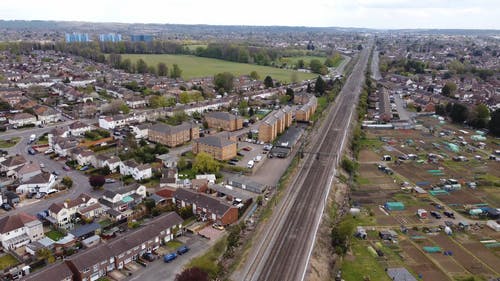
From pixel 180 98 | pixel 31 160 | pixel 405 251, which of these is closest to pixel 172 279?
pixel 405 251

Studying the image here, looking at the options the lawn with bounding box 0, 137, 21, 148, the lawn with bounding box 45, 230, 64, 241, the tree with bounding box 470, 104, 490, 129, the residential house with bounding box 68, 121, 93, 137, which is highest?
the tree with bounding box 470, 104, 490, 129

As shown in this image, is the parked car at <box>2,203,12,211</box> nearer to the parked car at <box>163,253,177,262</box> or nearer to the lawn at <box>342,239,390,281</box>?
the parked car at <box>163,253,177,262</box>

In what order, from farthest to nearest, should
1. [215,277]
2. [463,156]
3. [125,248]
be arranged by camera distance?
[463,156]
[125,248]
[215,277]

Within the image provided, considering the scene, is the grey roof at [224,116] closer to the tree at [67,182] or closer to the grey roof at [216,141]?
the grey roof at [216,141]

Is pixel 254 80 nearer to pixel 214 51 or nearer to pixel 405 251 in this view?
pixel 214 51

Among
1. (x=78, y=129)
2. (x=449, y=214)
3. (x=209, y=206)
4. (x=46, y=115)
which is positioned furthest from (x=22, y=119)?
(x=449, y=214)

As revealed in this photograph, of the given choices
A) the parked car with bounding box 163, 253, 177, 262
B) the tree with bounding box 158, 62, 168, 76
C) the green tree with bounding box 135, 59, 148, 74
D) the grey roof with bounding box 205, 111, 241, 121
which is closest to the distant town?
the parked car with bounding box 163, 253, 177, 262
